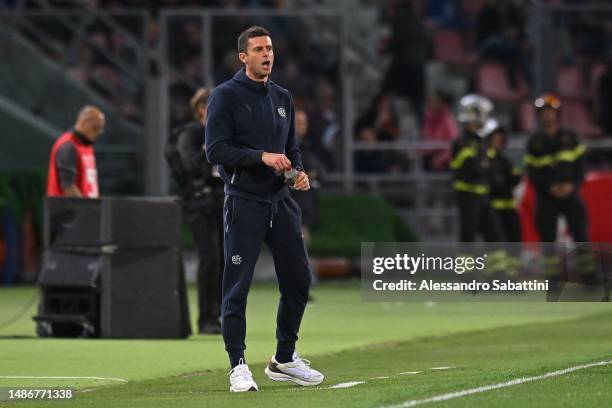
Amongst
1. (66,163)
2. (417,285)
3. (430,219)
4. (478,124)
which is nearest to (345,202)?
(430,219)

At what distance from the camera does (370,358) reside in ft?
44.2

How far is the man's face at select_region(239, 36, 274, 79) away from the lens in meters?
10.6

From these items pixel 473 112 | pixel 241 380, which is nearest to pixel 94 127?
pixel 241 380

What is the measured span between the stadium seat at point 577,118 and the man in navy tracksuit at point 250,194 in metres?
18.5

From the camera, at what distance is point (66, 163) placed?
15.6 meters

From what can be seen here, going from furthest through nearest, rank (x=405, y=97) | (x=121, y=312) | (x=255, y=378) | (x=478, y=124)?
(x=405, y=97), (x=478, y=124), (x=121, y=312), (x=255, y=378)

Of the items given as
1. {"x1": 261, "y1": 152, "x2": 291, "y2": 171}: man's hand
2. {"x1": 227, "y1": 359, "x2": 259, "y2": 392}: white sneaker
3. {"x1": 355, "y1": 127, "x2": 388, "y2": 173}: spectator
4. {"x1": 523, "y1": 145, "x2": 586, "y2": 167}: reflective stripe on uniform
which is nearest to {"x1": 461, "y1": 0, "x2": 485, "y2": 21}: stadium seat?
{"x1": 355, "y1": 127, "x2": 388, "y2": 173}: spectator

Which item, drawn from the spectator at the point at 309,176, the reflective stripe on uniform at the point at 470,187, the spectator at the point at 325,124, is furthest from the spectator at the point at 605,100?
the spectator at the point at 309,176

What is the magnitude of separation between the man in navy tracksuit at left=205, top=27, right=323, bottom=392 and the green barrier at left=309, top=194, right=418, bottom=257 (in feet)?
45.7

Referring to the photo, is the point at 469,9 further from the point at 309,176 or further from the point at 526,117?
the point at 309,176

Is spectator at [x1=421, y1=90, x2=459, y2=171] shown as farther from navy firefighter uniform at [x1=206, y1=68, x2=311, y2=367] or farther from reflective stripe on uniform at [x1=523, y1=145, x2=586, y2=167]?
navy firefighter uniform at [x1=206, y1=68, x2=311, y2=367]

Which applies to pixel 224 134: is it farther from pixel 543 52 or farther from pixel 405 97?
pixel 405 97

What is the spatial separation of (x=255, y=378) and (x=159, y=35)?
1453 centimetres

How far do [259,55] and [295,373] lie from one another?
2033 millimetres
